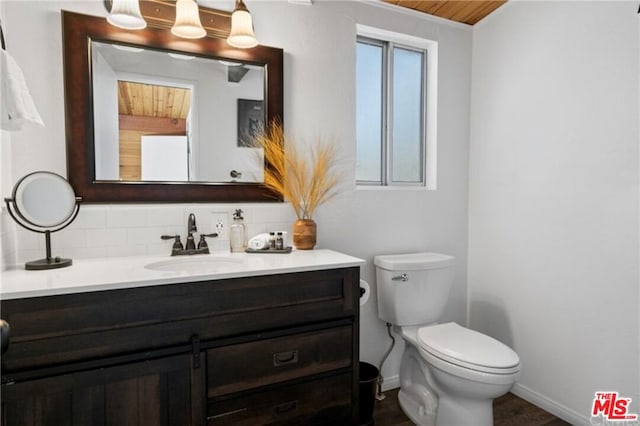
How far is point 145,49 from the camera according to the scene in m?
1.62

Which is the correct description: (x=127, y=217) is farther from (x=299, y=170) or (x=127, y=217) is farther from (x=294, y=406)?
(x=294, y=406)

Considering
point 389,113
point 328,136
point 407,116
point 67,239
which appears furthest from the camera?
point 407,116

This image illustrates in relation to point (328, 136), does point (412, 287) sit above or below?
below

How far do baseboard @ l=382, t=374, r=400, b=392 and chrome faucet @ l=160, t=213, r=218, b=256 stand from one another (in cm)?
136

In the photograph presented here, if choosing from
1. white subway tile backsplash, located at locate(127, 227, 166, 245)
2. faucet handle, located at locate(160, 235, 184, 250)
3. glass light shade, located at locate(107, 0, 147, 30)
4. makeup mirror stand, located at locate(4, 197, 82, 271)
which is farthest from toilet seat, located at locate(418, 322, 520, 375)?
glass light shade, located at locate(107, 0, 147, 30)

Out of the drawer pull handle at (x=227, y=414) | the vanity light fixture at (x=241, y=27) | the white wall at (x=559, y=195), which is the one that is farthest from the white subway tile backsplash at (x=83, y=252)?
the white wall at (x=559, y=195)

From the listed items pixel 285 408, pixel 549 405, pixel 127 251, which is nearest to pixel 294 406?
pixel 285 408

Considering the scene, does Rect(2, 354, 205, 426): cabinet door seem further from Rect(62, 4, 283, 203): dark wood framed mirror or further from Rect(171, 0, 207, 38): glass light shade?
Rect(171, 0, 207, 38): glass light shade

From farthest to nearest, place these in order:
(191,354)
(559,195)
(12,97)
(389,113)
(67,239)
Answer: (389,113), (559,195), (67,239), (191,354), (12,97)

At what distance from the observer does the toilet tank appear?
1.95 m

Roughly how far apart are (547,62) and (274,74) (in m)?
1.48

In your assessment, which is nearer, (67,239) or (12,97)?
(12,97)

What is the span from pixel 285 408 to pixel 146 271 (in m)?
0.74

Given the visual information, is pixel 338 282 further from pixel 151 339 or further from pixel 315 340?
pixel 151 339
